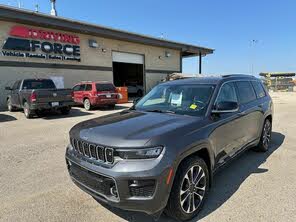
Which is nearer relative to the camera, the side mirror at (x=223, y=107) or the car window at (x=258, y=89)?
the side mirror at (x=223, y=107)

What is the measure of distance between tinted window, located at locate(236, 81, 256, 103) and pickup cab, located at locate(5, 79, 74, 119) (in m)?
8.98

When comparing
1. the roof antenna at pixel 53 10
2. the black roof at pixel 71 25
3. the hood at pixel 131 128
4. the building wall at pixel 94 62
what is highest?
the roof antenna at pixel 53 10

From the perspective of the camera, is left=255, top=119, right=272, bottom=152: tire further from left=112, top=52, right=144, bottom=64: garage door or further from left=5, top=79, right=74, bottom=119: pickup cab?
left=112, top=52, right=144, bottom=64: garage door

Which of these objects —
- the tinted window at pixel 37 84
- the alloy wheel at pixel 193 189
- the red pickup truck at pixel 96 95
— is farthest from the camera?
the red pickup truck at pixel 96 95

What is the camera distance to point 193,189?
10.3 feet

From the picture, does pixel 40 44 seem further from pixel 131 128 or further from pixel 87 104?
pixel 131 128

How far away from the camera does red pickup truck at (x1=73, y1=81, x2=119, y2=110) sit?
14.9 metres

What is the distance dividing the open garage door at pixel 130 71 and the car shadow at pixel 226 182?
19392 mm

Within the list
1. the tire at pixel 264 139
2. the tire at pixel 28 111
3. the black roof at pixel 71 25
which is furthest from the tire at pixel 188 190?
the black roof at pixel 71 25

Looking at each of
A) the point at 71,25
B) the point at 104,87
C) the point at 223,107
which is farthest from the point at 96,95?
the point at 223,107

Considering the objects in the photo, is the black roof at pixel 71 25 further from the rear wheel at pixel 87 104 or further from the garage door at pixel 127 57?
the rear wheel at pixel 87 104

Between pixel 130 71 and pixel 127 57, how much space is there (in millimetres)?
8427

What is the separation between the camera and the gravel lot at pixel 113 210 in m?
3.18

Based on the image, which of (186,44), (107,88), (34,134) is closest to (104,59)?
(107,88)
